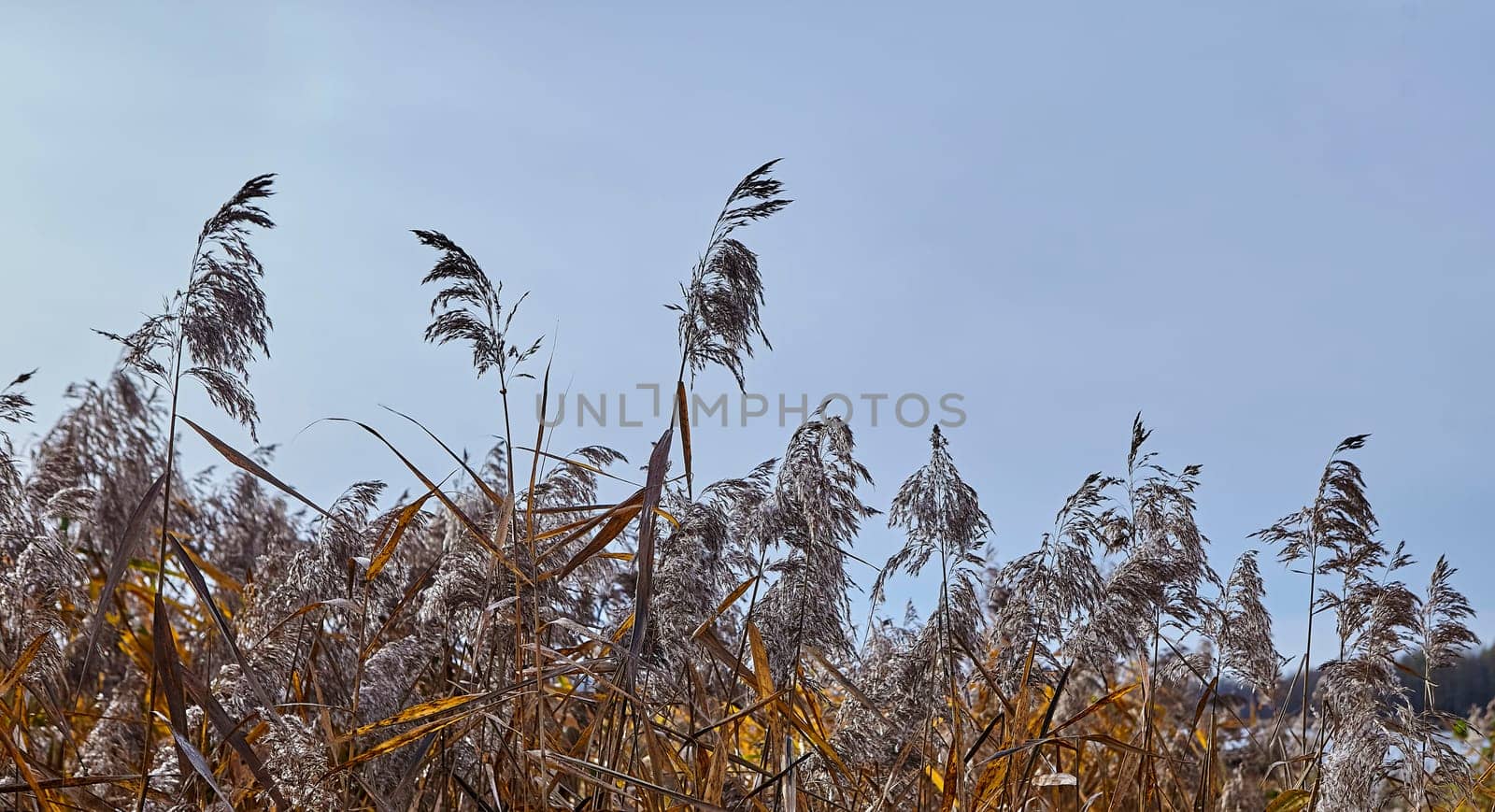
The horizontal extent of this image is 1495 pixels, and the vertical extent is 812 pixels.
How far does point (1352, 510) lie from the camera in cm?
296

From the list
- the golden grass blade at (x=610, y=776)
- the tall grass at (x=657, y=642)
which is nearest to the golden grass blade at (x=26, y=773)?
the tall grass at (x=657, y=642)

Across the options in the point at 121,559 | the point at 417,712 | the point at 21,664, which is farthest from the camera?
the point at 21,664

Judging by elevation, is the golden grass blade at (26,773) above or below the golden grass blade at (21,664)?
below

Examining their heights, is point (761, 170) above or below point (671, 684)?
above

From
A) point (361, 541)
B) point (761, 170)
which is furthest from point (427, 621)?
point (761, 170)

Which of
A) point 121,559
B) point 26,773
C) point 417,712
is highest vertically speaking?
point 121,559

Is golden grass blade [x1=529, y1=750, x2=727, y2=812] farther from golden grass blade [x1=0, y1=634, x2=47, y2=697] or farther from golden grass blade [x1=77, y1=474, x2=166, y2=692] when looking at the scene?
golden grass blade [x1=0, y1=634, x2=47, y2=697]

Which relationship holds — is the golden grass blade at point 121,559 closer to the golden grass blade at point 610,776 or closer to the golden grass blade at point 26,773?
the golden grass blade at point 26,773

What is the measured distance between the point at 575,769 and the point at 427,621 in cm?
65

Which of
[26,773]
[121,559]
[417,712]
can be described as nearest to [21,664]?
[26,773]

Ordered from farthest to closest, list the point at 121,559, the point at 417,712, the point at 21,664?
the point at 21,664 → the point at 417,712 → the point at 121,559

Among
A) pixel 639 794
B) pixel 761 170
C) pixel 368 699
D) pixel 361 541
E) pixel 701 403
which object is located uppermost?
pixel 761 170

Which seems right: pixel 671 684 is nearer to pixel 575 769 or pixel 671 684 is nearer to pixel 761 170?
pixel 575 769

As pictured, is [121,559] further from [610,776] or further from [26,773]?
[610,776]
